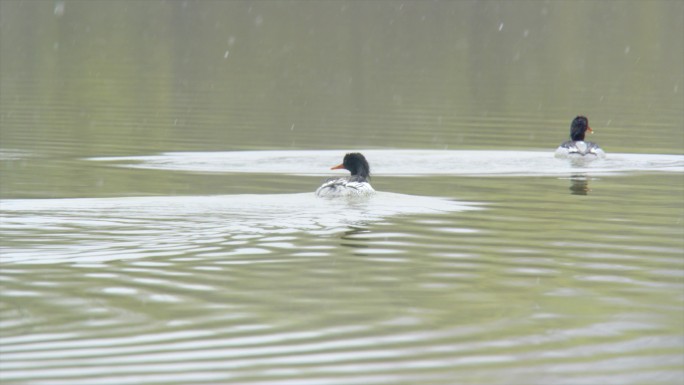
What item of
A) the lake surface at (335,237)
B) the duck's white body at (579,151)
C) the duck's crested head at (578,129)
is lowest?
the lake surface at (335,237)

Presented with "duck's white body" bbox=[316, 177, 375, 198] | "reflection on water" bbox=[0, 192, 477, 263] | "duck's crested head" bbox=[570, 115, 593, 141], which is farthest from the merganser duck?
"duck's crested head" bbox=[570, 115, 593, 141]

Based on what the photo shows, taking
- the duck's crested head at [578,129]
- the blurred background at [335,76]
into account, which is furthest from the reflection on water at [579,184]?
the blurred background at [335,76]

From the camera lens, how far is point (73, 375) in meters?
9.56

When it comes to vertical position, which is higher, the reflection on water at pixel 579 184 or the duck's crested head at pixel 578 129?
the duck's crested head at pixel 578 129

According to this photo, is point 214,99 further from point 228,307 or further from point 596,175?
point 228,307

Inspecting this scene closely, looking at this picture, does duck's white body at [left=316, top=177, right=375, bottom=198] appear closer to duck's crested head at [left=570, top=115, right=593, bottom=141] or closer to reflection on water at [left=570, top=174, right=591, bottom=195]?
reflection on water at [left=570, top=174, right=591, bottom=195]

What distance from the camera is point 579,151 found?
2788 centimetres

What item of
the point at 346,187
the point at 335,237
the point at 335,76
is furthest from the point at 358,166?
the point at 335,76

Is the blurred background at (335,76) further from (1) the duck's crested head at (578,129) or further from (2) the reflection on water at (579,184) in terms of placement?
(2) the reflection on water at (579,184)

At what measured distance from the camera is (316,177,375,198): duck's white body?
68.5ft

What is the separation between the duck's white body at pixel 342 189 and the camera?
20875 millimetres

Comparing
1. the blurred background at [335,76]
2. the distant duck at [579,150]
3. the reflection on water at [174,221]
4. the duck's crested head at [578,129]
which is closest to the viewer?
the reflection on water at [174,221]

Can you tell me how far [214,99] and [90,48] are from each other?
104ft

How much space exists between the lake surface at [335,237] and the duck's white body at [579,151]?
0.96 feet
